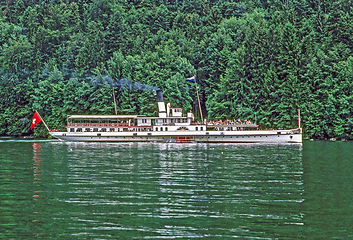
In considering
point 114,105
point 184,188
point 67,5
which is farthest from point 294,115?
point 67,5

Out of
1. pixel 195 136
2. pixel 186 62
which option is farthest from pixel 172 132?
pixel 186 62

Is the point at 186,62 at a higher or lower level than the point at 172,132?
higher

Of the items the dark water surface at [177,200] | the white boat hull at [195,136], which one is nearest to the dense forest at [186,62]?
the white boat hull at [195,136]

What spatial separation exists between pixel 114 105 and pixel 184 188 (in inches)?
3669

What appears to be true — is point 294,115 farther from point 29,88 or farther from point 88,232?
point 88,232

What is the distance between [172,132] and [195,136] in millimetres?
4646

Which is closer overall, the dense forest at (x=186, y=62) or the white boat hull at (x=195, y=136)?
the white boat hull at (x=195, y=136)

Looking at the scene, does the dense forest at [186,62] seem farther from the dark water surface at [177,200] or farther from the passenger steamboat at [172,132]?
the dark water surface at [177,200]

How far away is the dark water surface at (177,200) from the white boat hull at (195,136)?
129 ft

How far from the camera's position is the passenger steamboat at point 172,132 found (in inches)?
3912

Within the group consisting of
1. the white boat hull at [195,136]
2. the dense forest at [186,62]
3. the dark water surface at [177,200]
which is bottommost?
the dark water surface at [177,200]

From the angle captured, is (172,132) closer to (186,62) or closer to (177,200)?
(186,62)

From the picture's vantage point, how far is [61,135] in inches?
4259

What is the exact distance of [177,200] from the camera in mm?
35812
